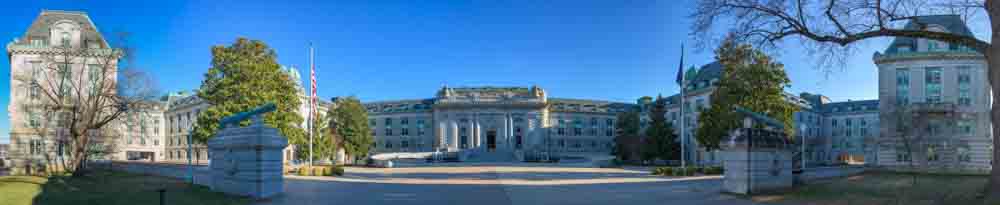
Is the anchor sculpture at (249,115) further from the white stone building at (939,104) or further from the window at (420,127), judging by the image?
the window at (420,127)

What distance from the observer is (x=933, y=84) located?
54938 millimetres

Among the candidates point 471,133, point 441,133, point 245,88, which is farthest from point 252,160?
point 441,133

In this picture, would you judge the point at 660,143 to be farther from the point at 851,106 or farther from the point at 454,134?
the point at 851,106

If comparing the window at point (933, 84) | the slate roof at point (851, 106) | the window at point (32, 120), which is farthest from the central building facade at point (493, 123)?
the window at point (933, 84)

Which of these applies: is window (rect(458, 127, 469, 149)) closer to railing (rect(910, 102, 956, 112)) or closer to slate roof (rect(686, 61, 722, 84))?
slate roof (rect(686, 61, 722, 84))

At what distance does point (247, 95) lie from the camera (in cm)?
3994

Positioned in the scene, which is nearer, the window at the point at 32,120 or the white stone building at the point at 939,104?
the window at the point at 32,120

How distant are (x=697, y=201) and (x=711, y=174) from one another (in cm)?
2127

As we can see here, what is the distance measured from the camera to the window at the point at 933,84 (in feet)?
180

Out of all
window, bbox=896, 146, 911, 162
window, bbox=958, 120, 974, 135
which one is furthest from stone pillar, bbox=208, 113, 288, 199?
window, bbox=958, 120, 974, 135

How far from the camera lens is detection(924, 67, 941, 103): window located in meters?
54.8

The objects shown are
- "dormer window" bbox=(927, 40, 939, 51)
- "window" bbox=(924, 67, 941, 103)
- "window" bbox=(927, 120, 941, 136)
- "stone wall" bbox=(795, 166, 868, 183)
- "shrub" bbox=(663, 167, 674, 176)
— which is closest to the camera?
Answer: "stone wall" bbox=(795, 166, 868, 183)

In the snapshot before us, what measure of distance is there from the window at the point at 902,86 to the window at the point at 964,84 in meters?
3.95

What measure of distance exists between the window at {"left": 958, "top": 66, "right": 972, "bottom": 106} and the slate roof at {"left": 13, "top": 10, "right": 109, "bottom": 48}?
265 ft
